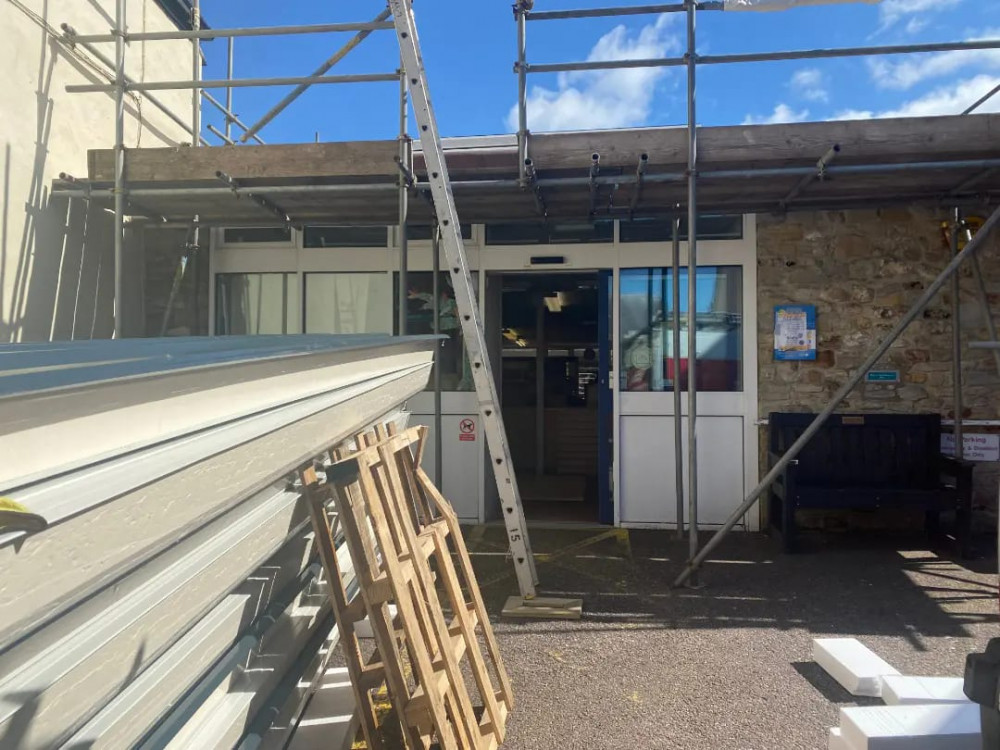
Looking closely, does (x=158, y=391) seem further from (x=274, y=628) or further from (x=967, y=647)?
(x=967, y=647)

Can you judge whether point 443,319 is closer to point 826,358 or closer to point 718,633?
point 826,358

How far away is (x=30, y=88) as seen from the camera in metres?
4.95

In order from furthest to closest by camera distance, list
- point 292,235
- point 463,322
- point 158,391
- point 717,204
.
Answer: point 292,235 < point 717,204 < point 463,322 < point 158,391

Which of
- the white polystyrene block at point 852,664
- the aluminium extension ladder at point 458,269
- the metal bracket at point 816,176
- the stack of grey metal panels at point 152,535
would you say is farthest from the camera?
the metal bracket at point 816,176

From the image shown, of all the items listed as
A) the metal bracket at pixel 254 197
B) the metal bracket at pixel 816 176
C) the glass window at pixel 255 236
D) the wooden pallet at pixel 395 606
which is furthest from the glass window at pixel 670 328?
the wooden pallet at pixel 395 606

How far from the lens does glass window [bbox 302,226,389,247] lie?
6699 mm

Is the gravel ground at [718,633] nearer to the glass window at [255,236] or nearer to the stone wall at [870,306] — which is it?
the stone wall at [870,306]

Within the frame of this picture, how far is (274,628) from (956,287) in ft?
18.8

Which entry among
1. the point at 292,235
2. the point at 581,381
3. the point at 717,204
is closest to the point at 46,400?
the point at 717,204

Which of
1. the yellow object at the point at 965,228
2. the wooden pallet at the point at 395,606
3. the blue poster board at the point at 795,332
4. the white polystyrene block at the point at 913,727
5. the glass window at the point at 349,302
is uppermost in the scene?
the yellow object at the point at 965,228

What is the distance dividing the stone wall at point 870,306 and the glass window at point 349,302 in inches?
141

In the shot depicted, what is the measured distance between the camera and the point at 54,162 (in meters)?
5.25

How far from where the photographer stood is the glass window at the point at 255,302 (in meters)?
6.84

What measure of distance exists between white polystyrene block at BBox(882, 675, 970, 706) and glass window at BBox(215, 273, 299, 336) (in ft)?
18.8
